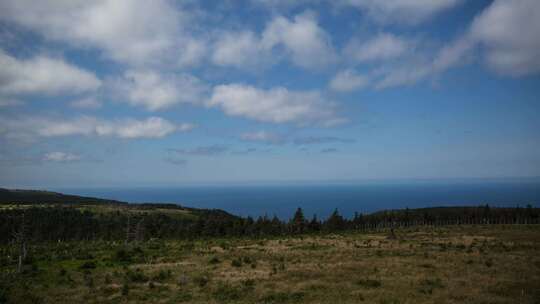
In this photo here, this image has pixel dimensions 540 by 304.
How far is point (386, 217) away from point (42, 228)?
121m

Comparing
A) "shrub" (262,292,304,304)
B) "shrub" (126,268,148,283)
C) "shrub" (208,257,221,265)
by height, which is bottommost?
"shrub" (208,257,221,265)

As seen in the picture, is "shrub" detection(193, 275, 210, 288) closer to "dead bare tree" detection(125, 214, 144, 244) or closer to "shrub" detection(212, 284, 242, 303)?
"shrub" detection(212, 284, 242, 303)

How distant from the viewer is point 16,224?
10519 cm

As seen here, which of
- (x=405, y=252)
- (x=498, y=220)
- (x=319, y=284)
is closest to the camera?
(x=319, y=284)

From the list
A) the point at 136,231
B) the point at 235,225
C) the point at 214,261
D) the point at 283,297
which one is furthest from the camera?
the point at 235,225

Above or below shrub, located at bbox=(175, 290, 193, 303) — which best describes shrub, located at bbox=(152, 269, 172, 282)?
below

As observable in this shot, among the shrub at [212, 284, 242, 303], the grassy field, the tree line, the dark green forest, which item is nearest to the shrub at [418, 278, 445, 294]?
the grassy field

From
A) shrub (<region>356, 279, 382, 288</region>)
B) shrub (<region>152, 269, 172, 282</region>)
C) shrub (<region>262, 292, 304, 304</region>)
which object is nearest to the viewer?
shrub (<region>262, 292, 304, 304</region>)

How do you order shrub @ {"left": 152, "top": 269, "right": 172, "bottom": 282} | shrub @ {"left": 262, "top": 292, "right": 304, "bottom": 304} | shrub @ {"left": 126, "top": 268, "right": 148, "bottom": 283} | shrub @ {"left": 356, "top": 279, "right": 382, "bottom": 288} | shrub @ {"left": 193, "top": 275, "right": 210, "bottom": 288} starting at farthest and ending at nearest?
shrub @ {"left": 152, "top": 269, "right": 172, "bottom": 282}, shrub @ {"left": 126, "top": 268, "right": 148, "bottom": 283}, shrub @ {"left": 193, "top": 275, "right": 210, "bottom": 288}, shrub @ {"left": 356, "top": 279, "right": 382, "bottom": 288}, shrub @ {"left": 262, "top": 292, "right": 304, "bottom": 304}

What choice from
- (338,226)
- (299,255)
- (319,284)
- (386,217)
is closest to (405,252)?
(299,255)

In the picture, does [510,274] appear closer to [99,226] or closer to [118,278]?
[118,278]

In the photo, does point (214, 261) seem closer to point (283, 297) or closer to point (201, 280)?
point (201, 280)

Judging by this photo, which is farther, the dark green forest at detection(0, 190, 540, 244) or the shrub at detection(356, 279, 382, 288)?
the dark green forest at detection(0, 190, 540, 244)

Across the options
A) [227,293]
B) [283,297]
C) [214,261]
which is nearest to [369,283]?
[283,297]
